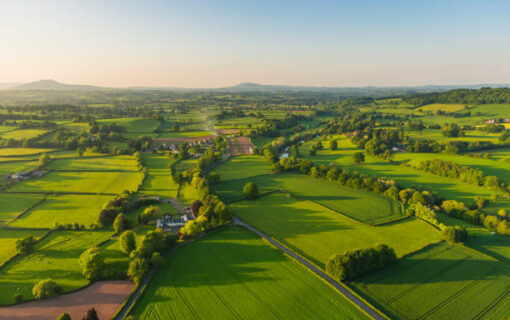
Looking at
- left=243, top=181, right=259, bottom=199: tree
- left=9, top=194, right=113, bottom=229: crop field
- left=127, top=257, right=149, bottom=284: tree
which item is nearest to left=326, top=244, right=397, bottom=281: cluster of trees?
left=127, top=257, right=149, bottom=284: tree

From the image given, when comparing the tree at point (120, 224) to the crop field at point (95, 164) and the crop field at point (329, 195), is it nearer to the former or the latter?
the crop field at point (329, 195)

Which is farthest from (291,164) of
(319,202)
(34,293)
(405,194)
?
(34,293)

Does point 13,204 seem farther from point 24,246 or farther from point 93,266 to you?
point 93,266

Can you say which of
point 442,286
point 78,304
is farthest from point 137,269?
point 442,286

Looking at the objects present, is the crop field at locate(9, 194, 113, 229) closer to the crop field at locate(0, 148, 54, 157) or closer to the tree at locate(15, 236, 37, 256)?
the tree at locate(15, 236, 37, 256)

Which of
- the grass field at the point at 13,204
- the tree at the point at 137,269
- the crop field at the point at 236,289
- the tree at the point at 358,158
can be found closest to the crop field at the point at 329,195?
the crop field at the point at 236,289

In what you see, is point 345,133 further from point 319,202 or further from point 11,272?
point 11,272
